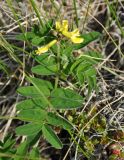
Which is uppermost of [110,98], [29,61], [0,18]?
[0,18]

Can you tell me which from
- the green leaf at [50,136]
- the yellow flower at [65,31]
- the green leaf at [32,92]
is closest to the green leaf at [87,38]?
the yellow flower at [65,31]

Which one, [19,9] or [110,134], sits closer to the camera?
[110,134]

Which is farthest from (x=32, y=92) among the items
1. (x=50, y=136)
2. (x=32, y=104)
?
(x=50, y=136)

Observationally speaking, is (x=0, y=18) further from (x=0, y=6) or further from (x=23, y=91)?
(x=23, y=91)

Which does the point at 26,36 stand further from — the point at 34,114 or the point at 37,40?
the point at 34,114

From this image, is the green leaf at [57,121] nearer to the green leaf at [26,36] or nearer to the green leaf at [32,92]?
the green leaf at [32,92]

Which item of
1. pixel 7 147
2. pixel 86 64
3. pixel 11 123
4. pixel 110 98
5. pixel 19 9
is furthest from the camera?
pixel 19 9

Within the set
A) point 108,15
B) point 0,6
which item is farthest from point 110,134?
point 0,6
